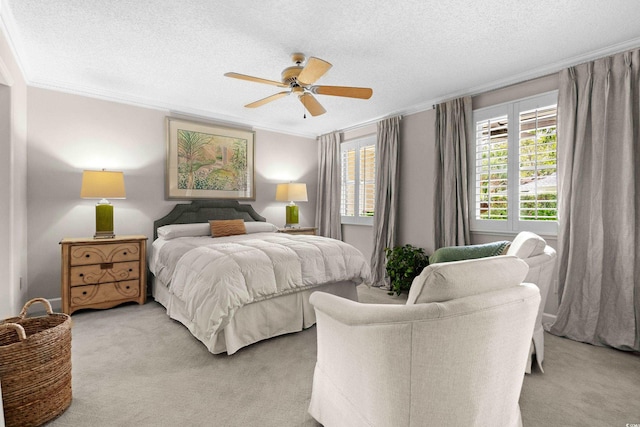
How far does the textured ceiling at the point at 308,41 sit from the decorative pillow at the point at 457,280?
1.89 metres

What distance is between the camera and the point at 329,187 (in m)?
5.61

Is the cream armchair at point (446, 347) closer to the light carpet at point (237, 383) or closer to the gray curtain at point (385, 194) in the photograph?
the light carpet at point (237, 383)

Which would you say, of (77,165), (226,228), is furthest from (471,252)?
(77,165)

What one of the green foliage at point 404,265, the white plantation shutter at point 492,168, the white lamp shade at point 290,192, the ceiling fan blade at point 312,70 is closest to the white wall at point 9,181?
the ceiling fan blade at point 312,70

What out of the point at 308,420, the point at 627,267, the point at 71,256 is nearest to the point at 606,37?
the point at 627,267

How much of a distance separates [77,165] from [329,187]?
3.61 meters

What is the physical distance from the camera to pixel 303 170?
229 inches

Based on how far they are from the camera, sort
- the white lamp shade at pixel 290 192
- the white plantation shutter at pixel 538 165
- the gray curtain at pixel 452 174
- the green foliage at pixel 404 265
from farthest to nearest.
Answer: the white lamp shade at pixel 290 192, the green foliage at pixel 404 265, the gray curtain at pixel 452 174, the white plantation shutter at pixel 538 165

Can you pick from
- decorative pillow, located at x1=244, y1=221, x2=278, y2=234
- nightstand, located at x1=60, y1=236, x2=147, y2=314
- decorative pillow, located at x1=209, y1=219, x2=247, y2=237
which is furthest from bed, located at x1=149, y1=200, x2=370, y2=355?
decorative pillow, located at x1=244, y1=221, x2=278, y2=234

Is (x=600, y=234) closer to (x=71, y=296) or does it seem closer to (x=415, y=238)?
(x=415, y=238)

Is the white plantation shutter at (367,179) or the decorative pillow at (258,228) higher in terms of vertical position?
the white plantation shutter at (367,179)

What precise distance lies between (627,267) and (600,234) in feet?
1.03

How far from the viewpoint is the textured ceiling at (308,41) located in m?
2.22

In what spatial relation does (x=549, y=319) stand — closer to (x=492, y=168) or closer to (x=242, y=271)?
(x=492, y=168)
